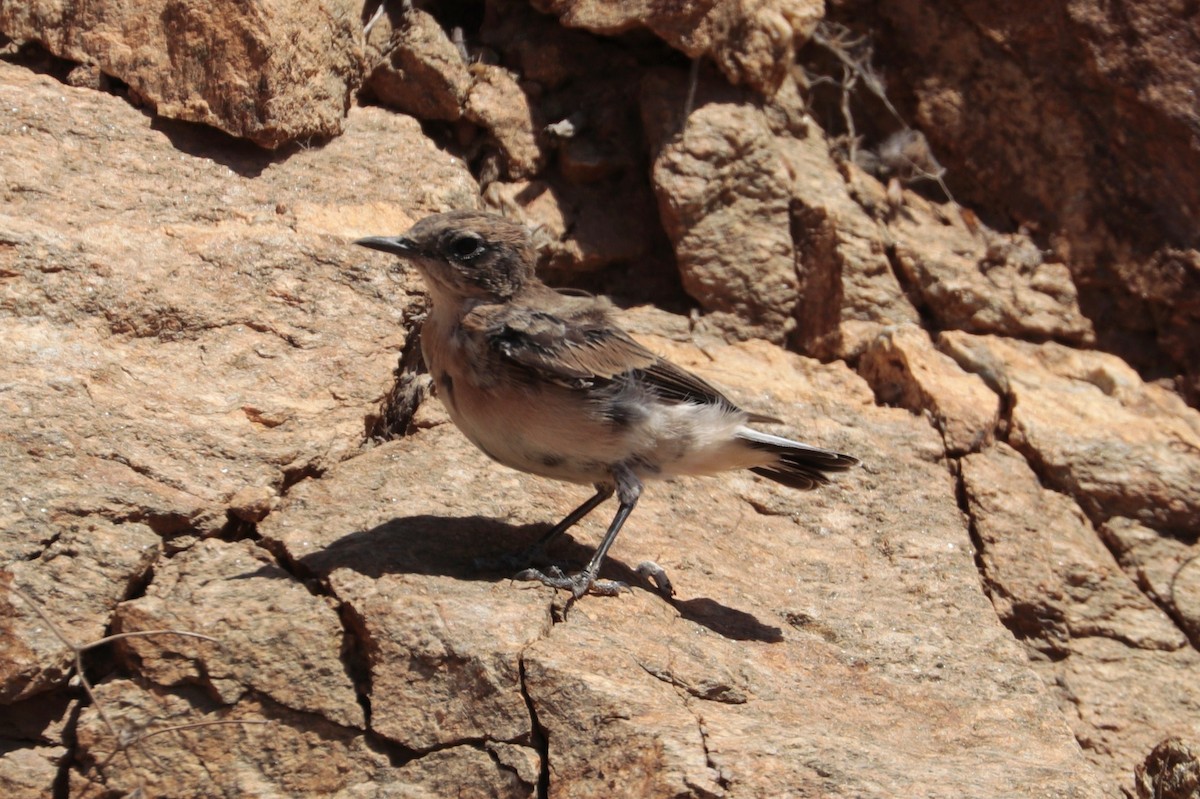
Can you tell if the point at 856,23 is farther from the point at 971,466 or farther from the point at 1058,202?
the point at 971,466

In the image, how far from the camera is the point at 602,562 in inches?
208

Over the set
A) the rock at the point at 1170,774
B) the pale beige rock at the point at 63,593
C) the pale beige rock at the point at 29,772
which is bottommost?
the pale beige rock at the point at 29,772

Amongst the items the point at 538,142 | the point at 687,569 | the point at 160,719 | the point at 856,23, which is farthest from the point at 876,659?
the point at 856,23

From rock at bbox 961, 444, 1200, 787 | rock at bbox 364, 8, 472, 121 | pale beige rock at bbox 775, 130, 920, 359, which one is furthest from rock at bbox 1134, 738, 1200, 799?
rock at bbox 364, 8, 472, 121

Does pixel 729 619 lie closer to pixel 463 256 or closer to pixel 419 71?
pixel 463 256

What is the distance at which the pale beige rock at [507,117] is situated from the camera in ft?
24.5

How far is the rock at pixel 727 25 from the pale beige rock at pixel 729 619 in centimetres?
192

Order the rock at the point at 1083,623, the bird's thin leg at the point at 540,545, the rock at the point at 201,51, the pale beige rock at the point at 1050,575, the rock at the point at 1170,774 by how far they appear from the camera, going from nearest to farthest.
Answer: the rock at the point at 1170,774
the bird's thin leg at the point at 540,545
the rock at the point at 1083,623
the pale beige rock at the point at 1050,575
the rock at the point at 201,51

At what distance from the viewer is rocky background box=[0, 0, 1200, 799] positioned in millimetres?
4359

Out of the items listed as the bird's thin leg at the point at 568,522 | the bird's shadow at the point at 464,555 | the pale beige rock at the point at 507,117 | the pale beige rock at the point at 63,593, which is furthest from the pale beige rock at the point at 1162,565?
the pale beige rock at the point at 63,593

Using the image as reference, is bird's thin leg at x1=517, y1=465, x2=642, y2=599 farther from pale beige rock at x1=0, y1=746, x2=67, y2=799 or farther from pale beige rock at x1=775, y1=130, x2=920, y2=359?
pale beige rock at x1=775, y1=130, x2=920, y2=359

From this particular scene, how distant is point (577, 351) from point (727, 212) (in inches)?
107

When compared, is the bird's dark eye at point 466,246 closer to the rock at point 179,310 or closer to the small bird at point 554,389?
the small bird at point 554,389

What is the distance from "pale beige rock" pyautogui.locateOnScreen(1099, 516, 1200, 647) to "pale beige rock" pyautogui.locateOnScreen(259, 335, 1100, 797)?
3.27ft
